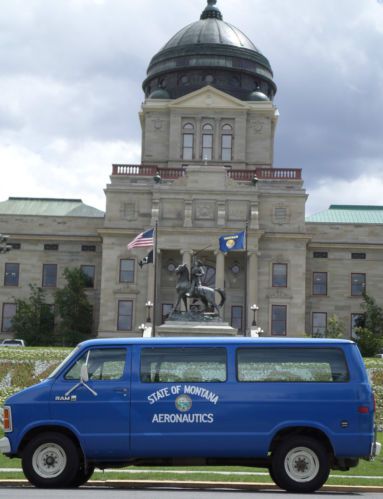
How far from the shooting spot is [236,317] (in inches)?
2751

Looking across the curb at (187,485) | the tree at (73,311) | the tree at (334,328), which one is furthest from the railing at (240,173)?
the curb at (187,485)

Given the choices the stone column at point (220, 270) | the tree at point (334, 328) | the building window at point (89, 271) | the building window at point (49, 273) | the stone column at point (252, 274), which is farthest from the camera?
the building window at point (49, 273)

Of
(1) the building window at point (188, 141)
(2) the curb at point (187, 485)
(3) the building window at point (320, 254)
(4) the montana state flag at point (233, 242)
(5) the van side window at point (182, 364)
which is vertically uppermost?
(1) the building window at point (188, 141)

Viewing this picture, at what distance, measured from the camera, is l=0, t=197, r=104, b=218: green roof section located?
3046 inches

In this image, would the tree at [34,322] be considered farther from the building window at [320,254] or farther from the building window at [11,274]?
the building window at [320,254]

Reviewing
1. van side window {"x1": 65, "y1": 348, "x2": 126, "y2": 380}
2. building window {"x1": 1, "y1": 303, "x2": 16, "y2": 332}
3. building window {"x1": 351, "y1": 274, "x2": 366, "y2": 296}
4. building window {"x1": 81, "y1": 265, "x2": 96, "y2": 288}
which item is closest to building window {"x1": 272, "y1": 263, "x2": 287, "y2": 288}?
building window {"x1": 351, "y1": 274, "x2": 366, "y2": 296}

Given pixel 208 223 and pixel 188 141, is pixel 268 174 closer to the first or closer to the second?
pixel 208 223

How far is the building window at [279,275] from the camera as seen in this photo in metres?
68.7

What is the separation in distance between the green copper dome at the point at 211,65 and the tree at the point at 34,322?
919 inches

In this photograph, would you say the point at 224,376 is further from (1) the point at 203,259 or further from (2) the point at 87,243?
(2) the point at 87,243

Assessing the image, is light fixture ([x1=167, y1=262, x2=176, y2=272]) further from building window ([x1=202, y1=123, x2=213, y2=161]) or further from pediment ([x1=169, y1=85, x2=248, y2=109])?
pediment ([x1=169, y1=85, x2=248, y2=109])

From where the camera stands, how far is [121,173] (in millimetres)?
70125

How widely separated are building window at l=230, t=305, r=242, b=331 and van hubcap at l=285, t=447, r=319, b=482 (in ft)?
176

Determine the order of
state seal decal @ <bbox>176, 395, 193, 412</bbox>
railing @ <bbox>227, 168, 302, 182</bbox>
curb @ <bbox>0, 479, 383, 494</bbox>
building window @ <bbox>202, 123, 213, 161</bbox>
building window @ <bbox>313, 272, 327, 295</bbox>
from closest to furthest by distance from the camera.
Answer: state seal decal @ <bbox>176, 395, 193, 412</bbox> < curb @ <bbox>0, 479, 383, 494</bbox> < railing @ <bbox>227, 168, 302, 182</bbox> < building window @ <bbox>313, 272, 327, 295</bbox> < building window @ <bbox>202, 123, 213, 161</bbox>
